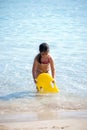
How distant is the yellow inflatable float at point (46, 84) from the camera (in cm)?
632

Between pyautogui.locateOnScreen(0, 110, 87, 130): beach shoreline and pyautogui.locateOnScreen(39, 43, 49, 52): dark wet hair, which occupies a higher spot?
pyautogui.locateOnScreen(39, 43, 49, 52): dark wet hair

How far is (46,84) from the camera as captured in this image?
634 cm

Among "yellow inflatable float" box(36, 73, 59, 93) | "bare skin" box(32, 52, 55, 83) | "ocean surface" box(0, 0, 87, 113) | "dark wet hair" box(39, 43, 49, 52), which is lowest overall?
"ocean surface" box(0, 0, 87, 113)

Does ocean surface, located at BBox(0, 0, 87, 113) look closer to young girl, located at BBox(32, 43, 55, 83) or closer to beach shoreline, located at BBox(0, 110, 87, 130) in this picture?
young girl, located at BBox(32, 43, 55, 83)

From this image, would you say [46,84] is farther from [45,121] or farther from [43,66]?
[45,121]

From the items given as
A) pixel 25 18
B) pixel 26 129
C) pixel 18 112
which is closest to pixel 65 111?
pixel 18 112

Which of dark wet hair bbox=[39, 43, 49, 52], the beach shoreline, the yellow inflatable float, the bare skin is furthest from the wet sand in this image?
the bare skin

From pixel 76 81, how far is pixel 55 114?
227 cm

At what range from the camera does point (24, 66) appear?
855cm

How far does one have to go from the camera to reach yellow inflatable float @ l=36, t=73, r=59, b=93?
6.32 m

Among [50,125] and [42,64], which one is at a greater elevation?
[42,64]


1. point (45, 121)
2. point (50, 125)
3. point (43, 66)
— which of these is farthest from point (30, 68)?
point (50, 125)

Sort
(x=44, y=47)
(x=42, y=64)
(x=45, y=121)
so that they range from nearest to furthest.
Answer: (x=45, y=121)
(x=44, y=47)
(x=42, y=64)

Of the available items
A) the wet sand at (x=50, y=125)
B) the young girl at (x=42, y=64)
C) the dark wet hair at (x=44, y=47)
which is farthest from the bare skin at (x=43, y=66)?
the wet sand at (x=50, y=125)
